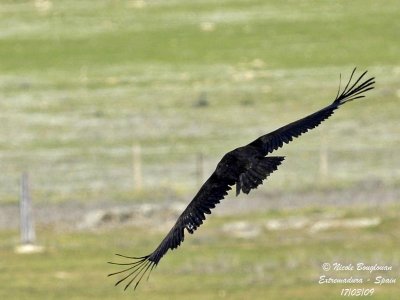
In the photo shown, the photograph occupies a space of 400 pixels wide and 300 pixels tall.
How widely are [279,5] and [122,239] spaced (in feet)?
148

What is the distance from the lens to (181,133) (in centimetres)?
4675

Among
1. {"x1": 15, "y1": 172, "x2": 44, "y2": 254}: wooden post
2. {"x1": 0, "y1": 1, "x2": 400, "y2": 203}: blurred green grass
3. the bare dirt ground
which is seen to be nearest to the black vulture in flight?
{"x1": 15, "y1": 172, "x2": 44, "y2": 254}: wooden post

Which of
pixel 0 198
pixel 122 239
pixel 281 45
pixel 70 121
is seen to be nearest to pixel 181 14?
pixel 281 45

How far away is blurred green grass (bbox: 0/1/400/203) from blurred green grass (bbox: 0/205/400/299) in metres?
6.45

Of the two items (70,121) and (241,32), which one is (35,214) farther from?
(241,32)

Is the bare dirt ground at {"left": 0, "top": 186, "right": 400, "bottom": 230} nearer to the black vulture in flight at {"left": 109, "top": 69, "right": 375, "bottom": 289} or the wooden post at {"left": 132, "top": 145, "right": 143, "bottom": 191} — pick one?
the wooden post at {"left": 132, "top": 145, "right": 143, "bottom": 191}

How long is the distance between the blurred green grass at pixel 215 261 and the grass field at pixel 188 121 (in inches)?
1.8

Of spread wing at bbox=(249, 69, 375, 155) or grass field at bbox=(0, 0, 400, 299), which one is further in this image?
grass field at bbox=(0, 0, 400, 299)

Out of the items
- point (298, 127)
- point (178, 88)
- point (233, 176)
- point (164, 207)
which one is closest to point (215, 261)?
point (164, 207)

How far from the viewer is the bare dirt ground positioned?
108ft

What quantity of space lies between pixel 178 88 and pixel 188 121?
6.31 meters

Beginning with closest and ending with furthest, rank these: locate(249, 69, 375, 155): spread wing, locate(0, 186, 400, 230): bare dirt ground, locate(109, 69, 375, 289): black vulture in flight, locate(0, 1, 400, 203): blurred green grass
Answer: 1. locate(109, 69, 375, 289): black vulture in flight
2. locate(249, 69, 375, 155): spread wing
3. locate(0, 186, 400, 230): bare dirt ground
4. locate(0, 1, 400, 203): blurred green grass

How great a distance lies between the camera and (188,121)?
48.8 meters

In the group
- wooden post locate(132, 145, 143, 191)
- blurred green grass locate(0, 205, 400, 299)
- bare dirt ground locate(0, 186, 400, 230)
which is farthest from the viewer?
wooden post locate(132, 145, 143, 191)
